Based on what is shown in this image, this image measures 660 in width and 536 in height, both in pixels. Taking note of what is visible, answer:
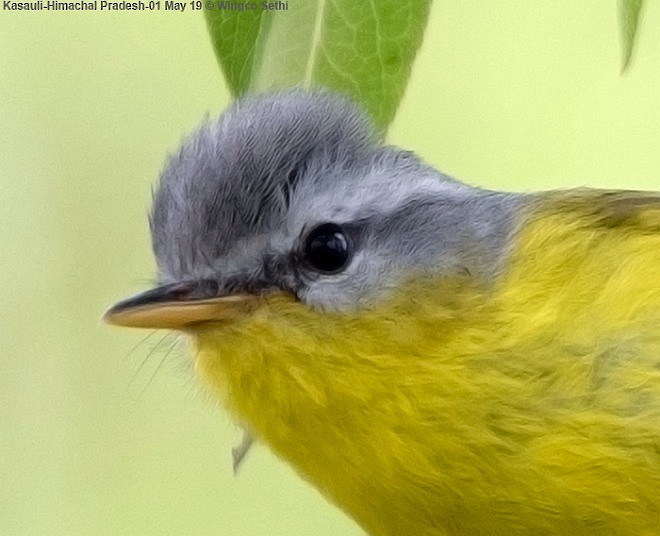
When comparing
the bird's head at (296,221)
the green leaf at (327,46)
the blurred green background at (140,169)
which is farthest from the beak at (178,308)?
the blurred green background at (140,169)

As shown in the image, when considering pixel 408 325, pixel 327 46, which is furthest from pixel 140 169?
pixel 408 325

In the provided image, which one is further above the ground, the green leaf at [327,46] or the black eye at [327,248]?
the green leaf at [327,46]

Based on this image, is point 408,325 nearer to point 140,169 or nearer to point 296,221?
point 296,221

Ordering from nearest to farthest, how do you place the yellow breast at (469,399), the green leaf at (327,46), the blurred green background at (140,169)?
the yellow breast at (469,399) < the green leaf at (327,46) < the blurred green background at (140,169)

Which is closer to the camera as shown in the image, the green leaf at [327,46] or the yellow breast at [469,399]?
the yellow breast at [469,399]

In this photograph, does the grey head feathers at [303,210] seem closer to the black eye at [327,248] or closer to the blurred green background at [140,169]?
the black eye at [327,248]

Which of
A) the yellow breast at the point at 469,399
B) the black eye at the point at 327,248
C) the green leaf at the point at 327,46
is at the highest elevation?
the green leaf at the point at 327,46

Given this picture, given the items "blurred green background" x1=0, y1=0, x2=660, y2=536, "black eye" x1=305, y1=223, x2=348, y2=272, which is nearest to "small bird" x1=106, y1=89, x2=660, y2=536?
"black eye" x1=305, y1=223, x2=348, y2=272
